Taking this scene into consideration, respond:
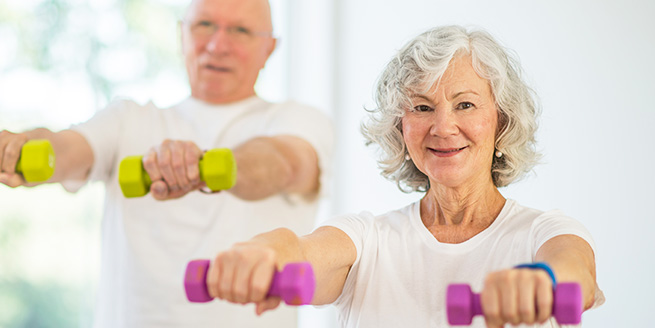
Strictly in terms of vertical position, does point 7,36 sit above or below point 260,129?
above

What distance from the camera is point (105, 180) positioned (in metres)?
2.23

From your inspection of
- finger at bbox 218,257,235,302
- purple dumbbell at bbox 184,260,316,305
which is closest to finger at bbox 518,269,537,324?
purple dumbbell at bbox 184,260,316,305

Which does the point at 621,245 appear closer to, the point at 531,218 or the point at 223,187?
the point at 531,218

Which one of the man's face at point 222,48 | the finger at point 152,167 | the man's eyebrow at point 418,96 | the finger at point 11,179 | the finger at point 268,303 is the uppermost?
the man's face at point 222,48

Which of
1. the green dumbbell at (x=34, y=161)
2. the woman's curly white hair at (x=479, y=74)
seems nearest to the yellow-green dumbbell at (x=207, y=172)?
the green dumbbell at (x=34, y=161)

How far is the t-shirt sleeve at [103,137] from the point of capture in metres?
2.13

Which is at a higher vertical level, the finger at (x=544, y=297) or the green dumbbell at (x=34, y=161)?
the green dumbbell at (x=34, y=161)

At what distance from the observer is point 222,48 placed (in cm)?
232

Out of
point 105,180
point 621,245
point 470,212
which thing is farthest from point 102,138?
point 621,245

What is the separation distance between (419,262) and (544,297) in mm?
522

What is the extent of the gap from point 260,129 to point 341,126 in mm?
1517

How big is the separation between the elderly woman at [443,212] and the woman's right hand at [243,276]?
0.20m

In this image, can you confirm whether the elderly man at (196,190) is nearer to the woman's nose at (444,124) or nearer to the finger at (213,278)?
the woman's nose at (444,124)

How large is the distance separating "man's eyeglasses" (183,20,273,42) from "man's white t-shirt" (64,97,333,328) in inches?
10.8
